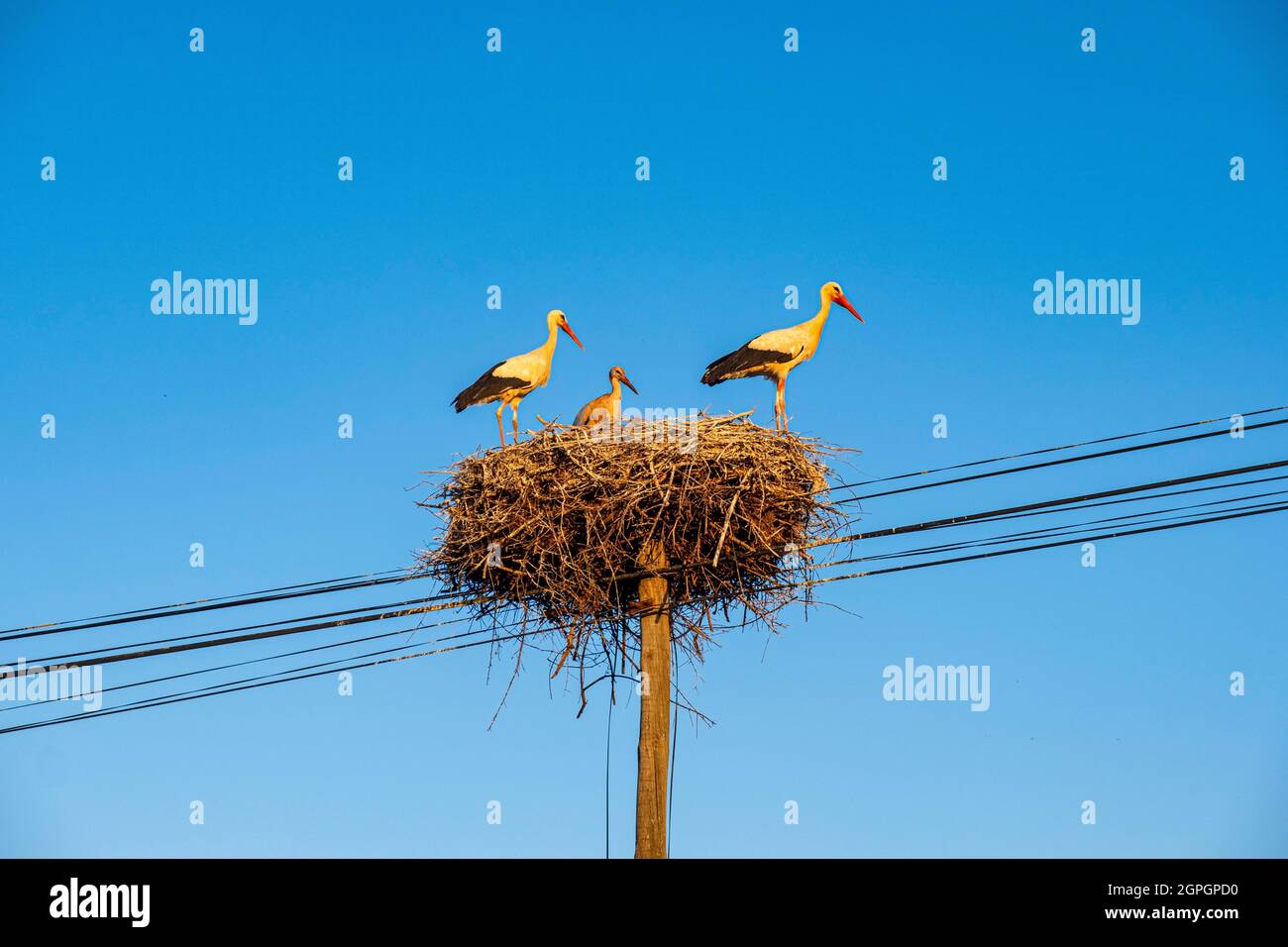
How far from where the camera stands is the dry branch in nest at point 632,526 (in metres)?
10.9

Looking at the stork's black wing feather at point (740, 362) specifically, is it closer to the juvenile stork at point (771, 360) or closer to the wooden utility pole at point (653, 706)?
the juvenile stork at point (771, 360)

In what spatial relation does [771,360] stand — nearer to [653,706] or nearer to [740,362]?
[740,362]

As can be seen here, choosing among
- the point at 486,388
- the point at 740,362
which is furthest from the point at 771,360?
the point at 486,388

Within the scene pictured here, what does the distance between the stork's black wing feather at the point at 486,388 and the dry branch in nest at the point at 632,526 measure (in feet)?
11.1

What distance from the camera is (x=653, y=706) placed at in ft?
34.0

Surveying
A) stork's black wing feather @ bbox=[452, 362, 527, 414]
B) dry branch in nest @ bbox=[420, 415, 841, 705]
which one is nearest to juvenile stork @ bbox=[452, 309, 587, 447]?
stork's black wing feather @ bbox=[452, 362, 527, 414]

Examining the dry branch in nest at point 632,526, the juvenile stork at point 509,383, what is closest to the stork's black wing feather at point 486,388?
the juvenile stork at point 509,383

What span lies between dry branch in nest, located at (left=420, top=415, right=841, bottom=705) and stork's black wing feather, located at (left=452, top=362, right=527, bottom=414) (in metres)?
3.39

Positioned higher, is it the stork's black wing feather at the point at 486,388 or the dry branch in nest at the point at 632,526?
the stork's black wing feather at the point at 486,388

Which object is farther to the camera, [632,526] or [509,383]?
[509,383]

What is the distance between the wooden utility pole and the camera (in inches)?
394

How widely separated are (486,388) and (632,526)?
441 cm
